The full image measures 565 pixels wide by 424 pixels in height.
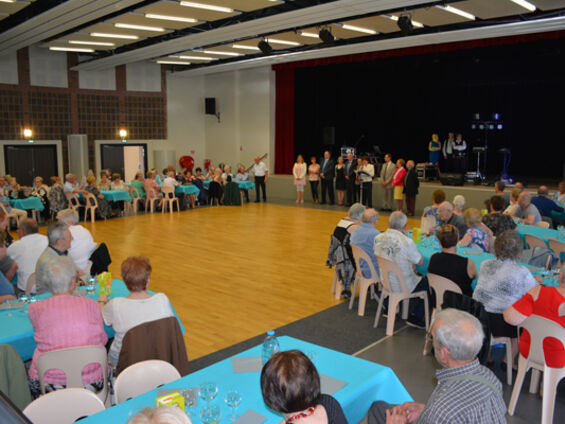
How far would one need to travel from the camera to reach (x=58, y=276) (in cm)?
336

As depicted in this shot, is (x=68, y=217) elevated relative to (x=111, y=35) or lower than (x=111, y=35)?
lower

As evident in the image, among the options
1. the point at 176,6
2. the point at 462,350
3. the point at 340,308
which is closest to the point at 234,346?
the point at 340,308

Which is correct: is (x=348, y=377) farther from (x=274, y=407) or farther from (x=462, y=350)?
(x=274, y=407)

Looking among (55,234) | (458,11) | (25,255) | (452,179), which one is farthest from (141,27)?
(452,179)

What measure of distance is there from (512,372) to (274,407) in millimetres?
3190

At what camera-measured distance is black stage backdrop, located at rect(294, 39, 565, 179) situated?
14562 mm

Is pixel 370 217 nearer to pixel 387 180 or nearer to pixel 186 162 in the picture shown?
pixel 387 180

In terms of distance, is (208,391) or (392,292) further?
(392,292)

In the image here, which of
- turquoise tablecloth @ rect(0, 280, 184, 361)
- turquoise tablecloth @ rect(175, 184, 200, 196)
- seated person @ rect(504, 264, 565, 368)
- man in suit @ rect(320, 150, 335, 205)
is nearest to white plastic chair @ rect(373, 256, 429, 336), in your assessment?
seated person @ rect(504, 264, 565, 368)

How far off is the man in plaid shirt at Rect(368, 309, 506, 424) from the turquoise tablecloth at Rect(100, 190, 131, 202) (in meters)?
11.2

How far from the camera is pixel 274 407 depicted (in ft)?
6.23

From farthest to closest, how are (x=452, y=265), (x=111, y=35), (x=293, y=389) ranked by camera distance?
1. (x=111, y=35)
2. (x=452, y=265)
3. (x=293, y=389)

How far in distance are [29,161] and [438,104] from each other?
44.0 feet

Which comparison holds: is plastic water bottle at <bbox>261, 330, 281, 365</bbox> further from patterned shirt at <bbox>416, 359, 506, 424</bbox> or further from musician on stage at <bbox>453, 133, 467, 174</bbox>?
musician on stage at <bbox>453, 133, 467, 174</bbox>
